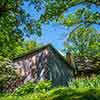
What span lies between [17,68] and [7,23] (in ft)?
19.3

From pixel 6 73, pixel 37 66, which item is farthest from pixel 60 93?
pixel 37 66

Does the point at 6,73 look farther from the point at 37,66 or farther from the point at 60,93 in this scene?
the point at 60,93

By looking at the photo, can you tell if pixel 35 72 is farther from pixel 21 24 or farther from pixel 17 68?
pixel 21 24

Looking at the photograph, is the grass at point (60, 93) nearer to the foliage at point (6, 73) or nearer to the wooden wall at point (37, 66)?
the foliage at point (6, 73)

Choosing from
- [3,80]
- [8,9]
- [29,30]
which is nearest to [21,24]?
[29,30]

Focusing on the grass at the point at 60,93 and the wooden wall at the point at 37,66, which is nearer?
the grass at the point at 60,93

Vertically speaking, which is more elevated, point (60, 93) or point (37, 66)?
point (37, 66)

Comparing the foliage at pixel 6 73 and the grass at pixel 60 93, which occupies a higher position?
the foliage at pixel 6 73

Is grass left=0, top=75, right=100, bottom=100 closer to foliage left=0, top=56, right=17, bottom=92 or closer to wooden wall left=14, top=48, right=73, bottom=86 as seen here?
foliage left=0, top=56, right=17, bottom=92

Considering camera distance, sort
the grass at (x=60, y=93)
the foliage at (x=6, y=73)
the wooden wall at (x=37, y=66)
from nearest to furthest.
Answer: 1. the grass at (x=60, y=93)
2. the foliage at (x=6, y=73)
3. the wooden wall at (x=37, y=66)

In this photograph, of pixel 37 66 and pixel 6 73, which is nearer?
pixel 6 73

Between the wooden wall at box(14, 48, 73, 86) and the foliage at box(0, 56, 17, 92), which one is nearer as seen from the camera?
the foliage at box(0, 56, 17, 92)

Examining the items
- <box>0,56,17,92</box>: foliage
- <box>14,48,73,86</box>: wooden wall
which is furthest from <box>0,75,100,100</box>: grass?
<box>14,48,73,86</box>: wooden wall

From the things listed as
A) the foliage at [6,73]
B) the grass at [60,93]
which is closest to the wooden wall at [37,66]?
the foliage at [6,73]
